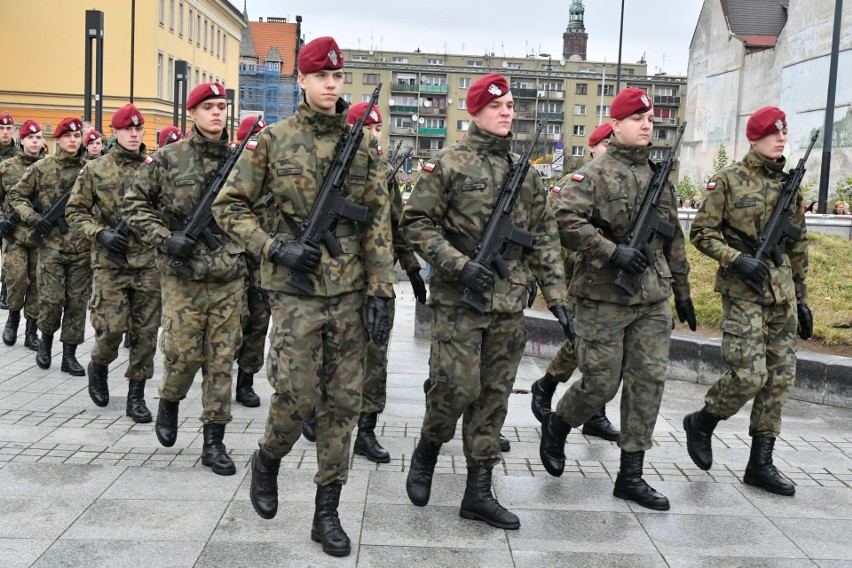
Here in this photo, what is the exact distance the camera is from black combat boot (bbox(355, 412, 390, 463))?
6492 mm

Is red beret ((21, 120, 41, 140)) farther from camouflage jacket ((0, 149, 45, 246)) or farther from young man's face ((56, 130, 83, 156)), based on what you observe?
young man's face ((56, 130, 83, 156))

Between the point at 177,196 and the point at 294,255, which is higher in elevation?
the point at 177,196

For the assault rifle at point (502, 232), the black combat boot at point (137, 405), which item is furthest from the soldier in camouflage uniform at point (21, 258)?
the assault rifle at point (502, 232)

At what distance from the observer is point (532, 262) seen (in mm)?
5617

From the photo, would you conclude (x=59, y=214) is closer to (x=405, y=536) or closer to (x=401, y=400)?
(x=401, y=400)

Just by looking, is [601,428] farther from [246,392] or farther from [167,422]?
[167,422]

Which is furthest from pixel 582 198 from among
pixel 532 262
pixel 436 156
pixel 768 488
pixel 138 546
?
pixel 138 546

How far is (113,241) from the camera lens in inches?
290

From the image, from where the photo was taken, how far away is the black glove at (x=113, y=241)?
738cm

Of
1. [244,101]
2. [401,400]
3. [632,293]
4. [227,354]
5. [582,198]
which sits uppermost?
[244,101]

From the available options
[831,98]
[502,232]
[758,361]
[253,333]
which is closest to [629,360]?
[758,361]

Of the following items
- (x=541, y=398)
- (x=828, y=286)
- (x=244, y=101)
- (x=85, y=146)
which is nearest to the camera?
(x=541, y=398)

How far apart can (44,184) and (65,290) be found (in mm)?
1021

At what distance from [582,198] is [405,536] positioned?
2153 mm
